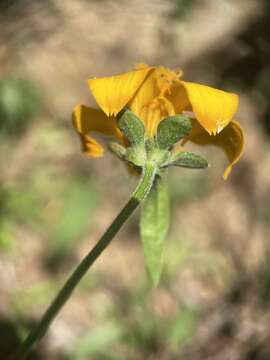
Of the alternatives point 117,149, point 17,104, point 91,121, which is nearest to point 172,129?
point 117,149

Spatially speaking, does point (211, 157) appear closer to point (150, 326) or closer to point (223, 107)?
point (150, 326)

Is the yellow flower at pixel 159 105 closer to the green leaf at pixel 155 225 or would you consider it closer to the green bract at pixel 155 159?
the green bract at pixel 155 159

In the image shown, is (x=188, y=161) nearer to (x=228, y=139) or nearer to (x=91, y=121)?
(x=228, y=139)

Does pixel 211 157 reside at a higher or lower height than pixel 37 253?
higher

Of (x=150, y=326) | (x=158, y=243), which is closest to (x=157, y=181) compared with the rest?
(x=158, y=243)

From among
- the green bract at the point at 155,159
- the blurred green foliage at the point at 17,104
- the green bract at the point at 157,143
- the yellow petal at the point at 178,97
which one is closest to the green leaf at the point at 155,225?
the green bract at the point at 155,159

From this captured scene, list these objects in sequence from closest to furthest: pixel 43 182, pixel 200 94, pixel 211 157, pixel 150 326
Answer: pixel 200 94 → pixel 150 326 → pixel 43 182 → pixel 211 157
